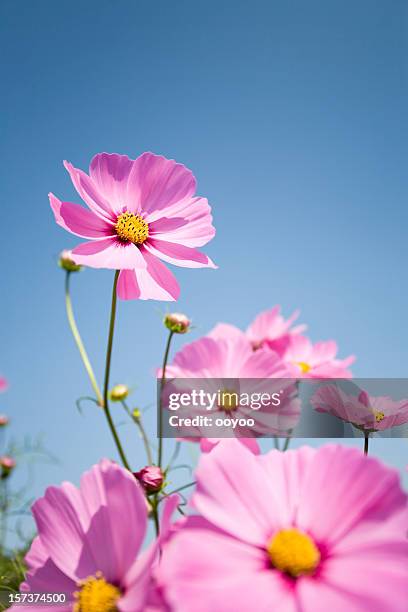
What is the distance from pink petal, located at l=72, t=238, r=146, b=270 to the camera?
12.3 inches

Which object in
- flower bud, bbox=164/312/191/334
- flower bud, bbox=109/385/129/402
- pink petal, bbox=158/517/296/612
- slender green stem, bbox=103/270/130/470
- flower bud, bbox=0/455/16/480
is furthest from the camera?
flower bud, bbox=0/455/16/480

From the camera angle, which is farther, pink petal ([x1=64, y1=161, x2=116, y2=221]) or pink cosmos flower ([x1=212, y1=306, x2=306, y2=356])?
pink cosmos flower ([x1=212, y1=306, x2=306, y2=356])

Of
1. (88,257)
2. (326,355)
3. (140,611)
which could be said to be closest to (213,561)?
(140,611)

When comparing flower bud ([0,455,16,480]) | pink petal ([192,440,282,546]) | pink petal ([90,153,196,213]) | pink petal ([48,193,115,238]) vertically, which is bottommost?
flower bud ([0,455,16,480])

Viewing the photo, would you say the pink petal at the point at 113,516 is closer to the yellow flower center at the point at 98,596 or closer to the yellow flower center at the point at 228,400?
the yellow flower center at the point at 98,596

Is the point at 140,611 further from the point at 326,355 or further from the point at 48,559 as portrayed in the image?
the point at 326,355

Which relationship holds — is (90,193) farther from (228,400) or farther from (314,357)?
(314,357)

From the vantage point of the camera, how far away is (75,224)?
34 centimetres

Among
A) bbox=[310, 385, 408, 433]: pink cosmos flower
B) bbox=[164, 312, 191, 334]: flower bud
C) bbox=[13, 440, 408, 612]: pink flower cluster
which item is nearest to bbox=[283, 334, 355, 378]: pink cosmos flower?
bbox=[164, 312, 191, 334]: flower bud

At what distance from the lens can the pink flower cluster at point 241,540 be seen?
133 millimetres

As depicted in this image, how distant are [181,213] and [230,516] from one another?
0.25 m

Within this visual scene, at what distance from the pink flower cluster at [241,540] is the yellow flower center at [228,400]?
0.19 meters

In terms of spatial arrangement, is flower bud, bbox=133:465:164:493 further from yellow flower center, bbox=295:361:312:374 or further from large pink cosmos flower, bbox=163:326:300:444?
yellow flower center, bbox=295:361:312:374

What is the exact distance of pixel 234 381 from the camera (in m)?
0.41
